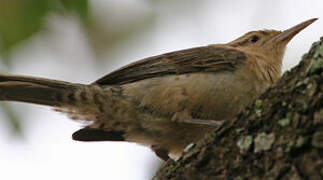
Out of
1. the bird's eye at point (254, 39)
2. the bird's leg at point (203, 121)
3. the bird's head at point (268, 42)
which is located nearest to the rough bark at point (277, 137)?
the bird's leg at point (203, 121)

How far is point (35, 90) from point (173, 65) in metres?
1.52

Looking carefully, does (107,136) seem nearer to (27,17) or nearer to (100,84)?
(100,84)

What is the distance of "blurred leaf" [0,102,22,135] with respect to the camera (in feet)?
15.7

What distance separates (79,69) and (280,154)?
13.2 ft

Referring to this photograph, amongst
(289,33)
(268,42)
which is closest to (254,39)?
(268,42)

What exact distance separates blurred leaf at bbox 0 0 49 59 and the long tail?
0.65 m

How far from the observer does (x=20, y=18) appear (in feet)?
14.0

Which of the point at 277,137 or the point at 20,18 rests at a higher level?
the point at 20,18

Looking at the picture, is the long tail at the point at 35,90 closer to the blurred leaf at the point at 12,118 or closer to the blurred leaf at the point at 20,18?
the blurred leaf at the point at 12,118

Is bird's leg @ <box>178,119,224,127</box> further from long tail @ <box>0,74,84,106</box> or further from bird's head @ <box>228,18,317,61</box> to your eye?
bird's head @ <box>228,18,317,61</box>

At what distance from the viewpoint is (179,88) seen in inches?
211

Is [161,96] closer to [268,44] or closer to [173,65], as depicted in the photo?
[173,65]

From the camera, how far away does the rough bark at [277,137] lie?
94.8 inches

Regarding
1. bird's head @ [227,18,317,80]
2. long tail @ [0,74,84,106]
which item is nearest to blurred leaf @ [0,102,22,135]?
long tail @ [0,74,84,106]
